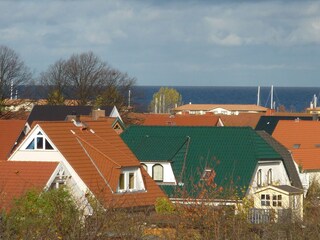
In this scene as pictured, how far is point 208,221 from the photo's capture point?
64.5 ft

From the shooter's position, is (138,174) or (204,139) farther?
(204,139)

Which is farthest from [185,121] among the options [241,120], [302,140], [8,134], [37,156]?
[37,156]

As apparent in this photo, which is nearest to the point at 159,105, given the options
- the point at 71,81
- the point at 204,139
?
the point at 71,81

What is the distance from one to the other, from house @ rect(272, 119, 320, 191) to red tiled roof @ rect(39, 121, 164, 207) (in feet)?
55.9

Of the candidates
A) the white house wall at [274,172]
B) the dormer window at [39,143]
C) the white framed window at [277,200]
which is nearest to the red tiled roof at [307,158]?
the white house wall at [274,172]

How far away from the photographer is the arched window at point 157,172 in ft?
144

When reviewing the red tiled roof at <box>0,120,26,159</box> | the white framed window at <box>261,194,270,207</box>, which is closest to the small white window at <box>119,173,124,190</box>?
the white framed window at <box>261,194,270,207</box>

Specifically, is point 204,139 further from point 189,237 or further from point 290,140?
point 189,237

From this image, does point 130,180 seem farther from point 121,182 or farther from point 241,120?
point 241,120

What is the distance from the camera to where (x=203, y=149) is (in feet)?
150

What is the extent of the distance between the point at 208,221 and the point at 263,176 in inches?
999

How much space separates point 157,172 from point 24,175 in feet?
34.8

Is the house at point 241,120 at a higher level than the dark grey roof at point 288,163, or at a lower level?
higher

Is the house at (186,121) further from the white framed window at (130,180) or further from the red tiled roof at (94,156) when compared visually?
the white framed window at (130,180)
